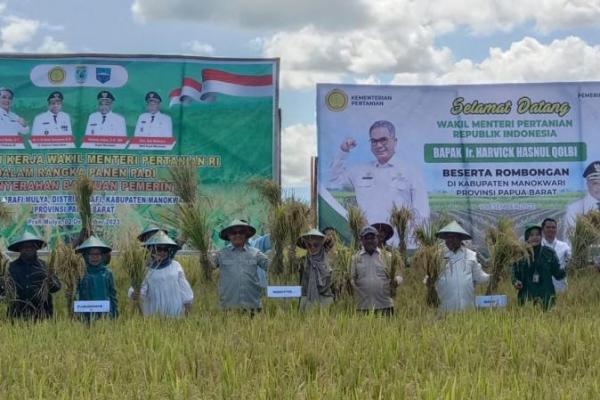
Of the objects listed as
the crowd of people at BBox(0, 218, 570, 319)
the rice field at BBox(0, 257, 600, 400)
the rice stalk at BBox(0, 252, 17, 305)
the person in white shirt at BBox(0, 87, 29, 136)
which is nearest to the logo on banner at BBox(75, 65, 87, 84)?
the person in white shirt at BBox(0, 87, 29, 136)

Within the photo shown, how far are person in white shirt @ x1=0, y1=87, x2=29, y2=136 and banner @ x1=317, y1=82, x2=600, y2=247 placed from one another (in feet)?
16.2

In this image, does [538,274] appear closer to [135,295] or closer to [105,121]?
[135,295]

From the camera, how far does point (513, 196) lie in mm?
12344

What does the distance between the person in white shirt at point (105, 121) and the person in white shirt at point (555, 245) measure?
7.03 meters

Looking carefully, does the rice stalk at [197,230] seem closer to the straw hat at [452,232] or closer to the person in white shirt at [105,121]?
the straw hat at [452,232]

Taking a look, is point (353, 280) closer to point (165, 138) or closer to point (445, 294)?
point (445, 294)

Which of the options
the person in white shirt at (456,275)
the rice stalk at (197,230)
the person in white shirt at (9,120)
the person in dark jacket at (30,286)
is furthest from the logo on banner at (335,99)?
the person in dark jacket at (30,286)

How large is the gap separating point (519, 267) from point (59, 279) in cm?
443

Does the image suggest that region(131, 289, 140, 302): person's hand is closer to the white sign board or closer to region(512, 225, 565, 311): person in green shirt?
the white sign board

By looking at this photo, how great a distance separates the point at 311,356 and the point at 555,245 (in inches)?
199

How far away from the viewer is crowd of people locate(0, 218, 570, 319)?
6883 mm

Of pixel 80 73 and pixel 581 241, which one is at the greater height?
pixel 80 73

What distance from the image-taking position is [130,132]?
12461 mm

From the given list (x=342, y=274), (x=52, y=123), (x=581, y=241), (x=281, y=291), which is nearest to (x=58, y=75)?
(x=52, y=123)
